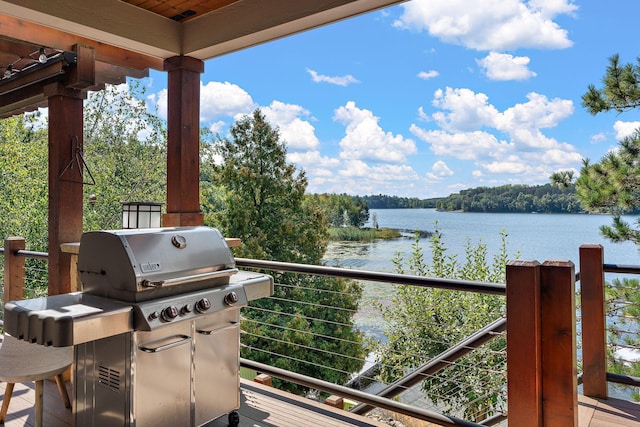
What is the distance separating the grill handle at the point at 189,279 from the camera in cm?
191

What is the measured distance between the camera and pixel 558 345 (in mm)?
1692

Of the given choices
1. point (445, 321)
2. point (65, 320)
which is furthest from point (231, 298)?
point (445, 321)

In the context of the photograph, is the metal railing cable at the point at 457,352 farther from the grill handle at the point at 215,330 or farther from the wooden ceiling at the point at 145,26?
the wooden ceiling at the point at 145,26

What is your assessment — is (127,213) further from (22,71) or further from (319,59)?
(319,59)

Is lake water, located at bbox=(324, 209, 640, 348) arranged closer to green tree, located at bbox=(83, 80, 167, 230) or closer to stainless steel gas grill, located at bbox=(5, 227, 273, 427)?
green tree, located at bbox=(83, 80, 167, 230)

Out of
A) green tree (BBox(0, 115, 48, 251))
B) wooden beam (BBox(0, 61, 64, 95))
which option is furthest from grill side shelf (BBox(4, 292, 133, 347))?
green tree (BBox(0, 115, 48, 251))

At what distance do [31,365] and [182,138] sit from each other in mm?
1552

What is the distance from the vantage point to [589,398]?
2602 mm

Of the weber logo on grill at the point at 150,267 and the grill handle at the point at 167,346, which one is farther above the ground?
the weber logo on grill at the point at 150,267

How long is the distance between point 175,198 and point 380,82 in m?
21.9

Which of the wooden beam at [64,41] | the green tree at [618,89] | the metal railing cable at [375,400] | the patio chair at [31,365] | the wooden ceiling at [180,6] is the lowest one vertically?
the metal railing cable at [375,400]

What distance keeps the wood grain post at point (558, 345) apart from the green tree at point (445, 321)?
5.31 metres

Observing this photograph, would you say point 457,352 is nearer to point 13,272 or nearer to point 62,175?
point 62,175

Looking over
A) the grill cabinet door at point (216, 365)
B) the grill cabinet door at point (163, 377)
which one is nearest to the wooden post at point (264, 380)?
the grill cabinet door at point (216, 365)
